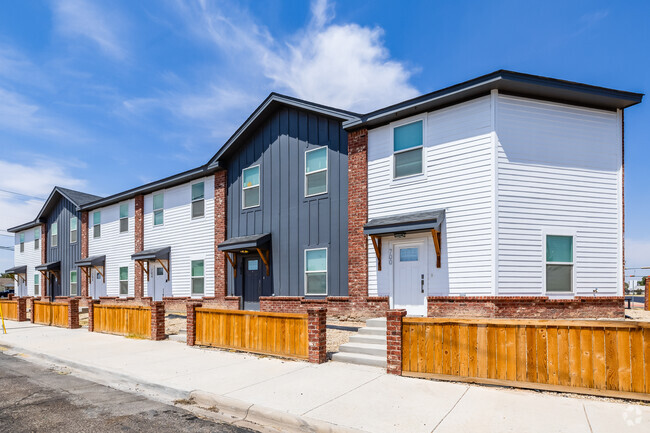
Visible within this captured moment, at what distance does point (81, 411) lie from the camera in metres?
6.68

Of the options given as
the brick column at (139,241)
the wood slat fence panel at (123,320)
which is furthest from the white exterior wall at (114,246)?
the wood slat fence panel at (123,320)

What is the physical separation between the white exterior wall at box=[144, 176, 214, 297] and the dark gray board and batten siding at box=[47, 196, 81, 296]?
8.82 meters

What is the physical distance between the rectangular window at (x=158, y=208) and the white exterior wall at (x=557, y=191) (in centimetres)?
1643

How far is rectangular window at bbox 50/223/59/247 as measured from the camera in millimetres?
29984

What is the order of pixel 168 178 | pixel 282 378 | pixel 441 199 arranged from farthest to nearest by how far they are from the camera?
pixel 168 178, pixel 441 199, pixel 282 378

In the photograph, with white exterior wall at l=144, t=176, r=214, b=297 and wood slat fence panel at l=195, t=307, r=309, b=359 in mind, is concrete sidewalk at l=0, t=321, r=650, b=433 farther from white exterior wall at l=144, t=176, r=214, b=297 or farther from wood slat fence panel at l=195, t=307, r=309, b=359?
white exterior wall at l=144, t=176, r=214, b=297

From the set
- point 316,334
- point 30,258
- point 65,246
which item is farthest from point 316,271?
point 30,258

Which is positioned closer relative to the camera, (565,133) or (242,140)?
(565,133)

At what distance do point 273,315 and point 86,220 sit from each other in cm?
2176

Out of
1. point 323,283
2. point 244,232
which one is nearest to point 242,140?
point 244,232

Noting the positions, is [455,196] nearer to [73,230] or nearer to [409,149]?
[409,149]

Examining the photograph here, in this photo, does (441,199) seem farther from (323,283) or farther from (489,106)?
(323,283)

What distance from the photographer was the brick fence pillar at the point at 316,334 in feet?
30.1

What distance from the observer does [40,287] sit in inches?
1236
